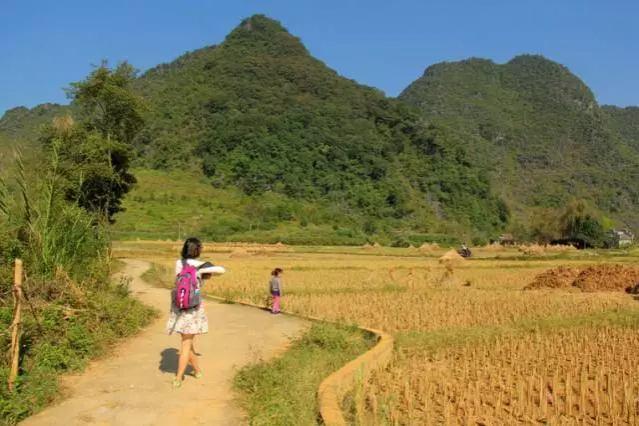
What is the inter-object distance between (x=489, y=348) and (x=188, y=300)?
18.3ft

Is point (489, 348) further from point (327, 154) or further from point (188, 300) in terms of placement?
point (327, 154)

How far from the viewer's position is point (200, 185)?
91375 millimetres

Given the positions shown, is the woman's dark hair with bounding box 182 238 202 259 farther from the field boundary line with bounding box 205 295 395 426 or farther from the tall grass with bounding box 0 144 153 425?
the field boundary line with bounding box 205 295 395 426

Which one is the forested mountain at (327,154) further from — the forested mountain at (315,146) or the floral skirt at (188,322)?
the floral skirt at (188,322)

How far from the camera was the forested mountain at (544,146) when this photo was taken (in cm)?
13600

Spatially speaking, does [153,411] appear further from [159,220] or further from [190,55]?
[190,55]

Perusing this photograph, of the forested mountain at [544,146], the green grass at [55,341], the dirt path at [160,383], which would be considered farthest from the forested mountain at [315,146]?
the green grass at [55,341]

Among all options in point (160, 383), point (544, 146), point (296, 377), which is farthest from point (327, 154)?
point (296, 377)

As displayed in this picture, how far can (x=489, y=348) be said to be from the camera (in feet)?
34.1

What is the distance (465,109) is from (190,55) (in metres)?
81.3

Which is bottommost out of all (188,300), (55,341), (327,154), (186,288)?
(55,341)

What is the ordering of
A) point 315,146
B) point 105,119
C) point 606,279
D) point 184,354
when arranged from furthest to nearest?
point 315,146, point 105,119, point 606,279, point 184,354

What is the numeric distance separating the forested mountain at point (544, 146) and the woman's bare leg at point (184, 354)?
130252 mm

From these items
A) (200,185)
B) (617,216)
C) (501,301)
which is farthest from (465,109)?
(501,301)
